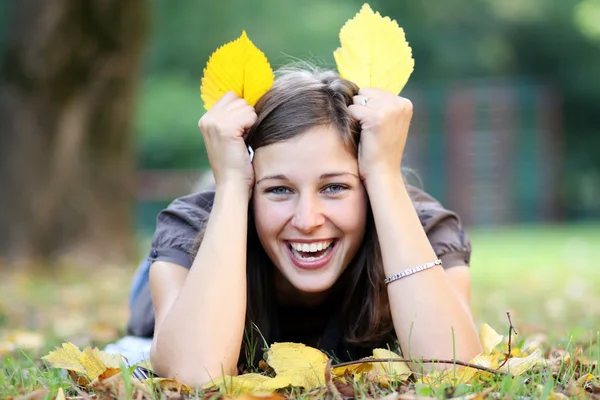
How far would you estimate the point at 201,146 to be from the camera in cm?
2170

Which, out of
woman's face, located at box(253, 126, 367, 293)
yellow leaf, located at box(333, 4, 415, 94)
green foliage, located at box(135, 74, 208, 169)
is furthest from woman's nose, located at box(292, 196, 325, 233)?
green foliage, located at box(135, 74, 208, 169)

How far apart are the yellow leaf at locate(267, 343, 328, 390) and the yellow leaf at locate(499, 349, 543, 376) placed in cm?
54

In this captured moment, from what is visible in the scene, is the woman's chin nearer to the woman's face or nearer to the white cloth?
the woman's face

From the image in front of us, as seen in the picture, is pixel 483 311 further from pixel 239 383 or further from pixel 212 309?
pixel 239 383

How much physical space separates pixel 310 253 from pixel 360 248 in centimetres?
26

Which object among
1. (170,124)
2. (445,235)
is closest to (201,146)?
(170,124)

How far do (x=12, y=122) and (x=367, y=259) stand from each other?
20.3 ft

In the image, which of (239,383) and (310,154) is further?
(310,154)

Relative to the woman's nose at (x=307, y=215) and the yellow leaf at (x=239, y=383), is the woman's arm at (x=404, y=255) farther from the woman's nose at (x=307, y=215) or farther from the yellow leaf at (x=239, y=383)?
the yellow leaf at (x=239, y=383)

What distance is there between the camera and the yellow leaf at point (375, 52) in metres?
2.88

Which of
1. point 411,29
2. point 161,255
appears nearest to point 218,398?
point 161,255

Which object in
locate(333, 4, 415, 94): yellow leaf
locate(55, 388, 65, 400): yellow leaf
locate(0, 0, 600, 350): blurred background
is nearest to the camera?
locate(55, 388, 65, 400): yellow leaf

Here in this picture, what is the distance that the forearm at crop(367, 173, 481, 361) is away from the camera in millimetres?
2627

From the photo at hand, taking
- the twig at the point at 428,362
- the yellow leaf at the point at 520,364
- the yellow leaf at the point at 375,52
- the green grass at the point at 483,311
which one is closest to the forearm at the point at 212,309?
the green grass at the point at 483,311
